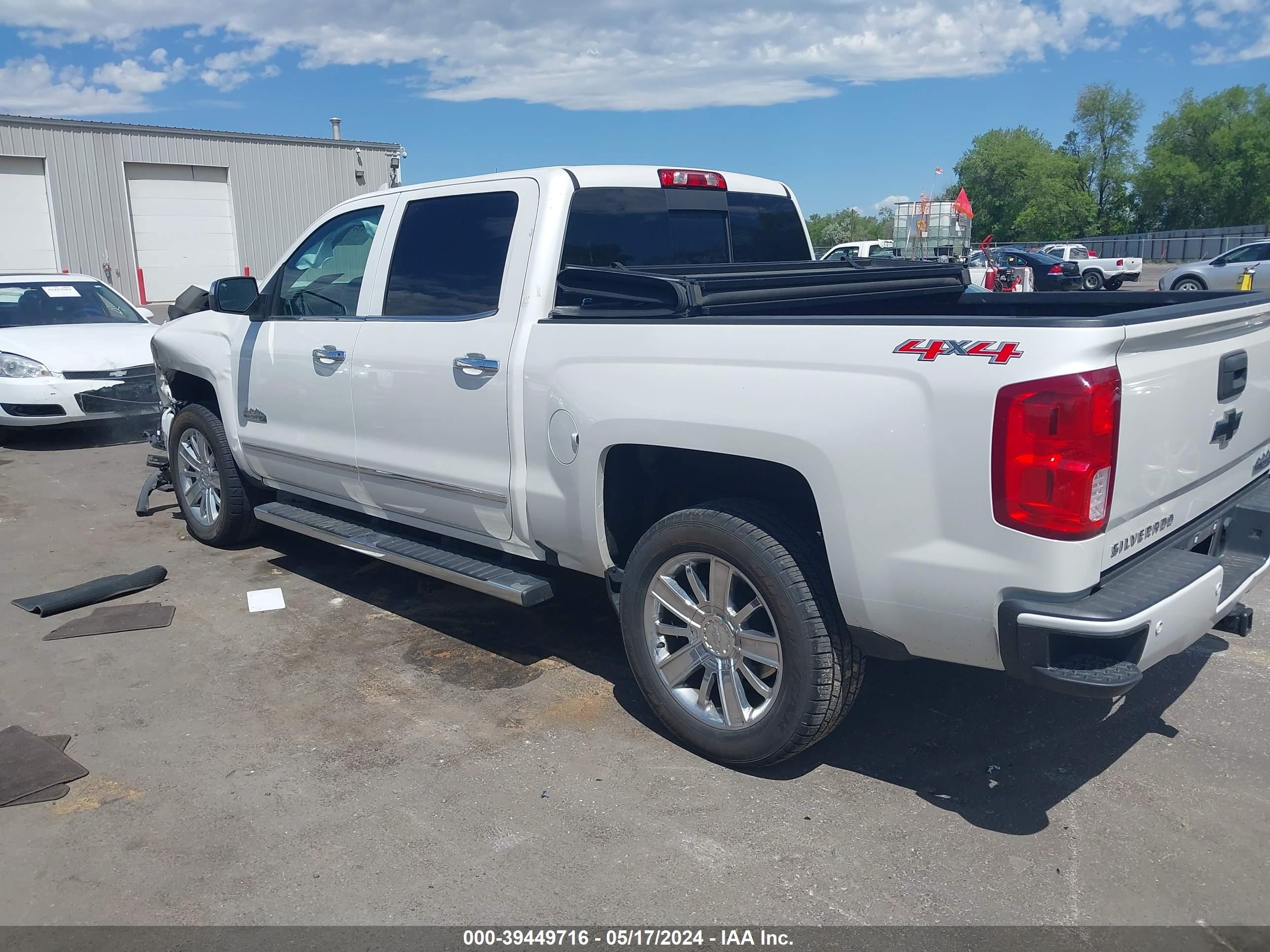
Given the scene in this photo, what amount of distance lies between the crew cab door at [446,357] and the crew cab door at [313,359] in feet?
0.52

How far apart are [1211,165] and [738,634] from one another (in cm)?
9634

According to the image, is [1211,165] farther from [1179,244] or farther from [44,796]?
[44,796]

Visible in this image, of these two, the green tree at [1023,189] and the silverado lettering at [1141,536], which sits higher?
the green tree at [1023,189]

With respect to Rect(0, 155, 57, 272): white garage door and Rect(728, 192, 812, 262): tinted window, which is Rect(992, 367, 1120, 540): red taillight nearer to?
Rect(728, 192, 812, 262): tinted window

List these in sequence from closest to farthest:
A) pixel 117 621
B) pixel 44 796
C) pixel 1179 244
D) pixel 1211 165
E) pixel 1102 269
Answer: pixel 44 796 < pixel 117 621 < pixel 1102 269 < pixel 1179 244 < pixel 1211 165

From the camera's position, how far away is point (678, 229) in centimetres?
486

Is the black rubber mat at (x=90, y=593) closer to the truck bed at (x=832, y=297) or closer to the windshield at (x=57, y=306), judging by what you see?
the truck bed at (x=832, y=297)

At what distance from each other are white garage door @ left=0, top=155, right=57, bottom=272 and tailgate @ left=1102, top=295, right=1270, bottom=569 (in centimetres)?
2579

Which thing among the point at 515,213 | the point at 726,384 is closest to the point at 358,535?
the point at 515,213

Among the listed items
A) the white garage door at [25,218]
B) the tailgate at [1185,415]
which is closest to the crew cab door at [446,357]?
the tailgate at [1185,415]

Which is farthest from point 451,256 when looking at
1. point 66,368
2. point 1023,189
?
point 1023,189

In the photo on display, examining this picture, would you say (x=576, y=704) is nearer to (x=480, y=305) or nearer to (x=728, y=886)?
(x=728, y=886)

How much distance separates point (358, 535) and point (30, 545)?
3178mm

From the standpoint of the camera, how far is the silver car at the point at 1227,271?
25734mm
